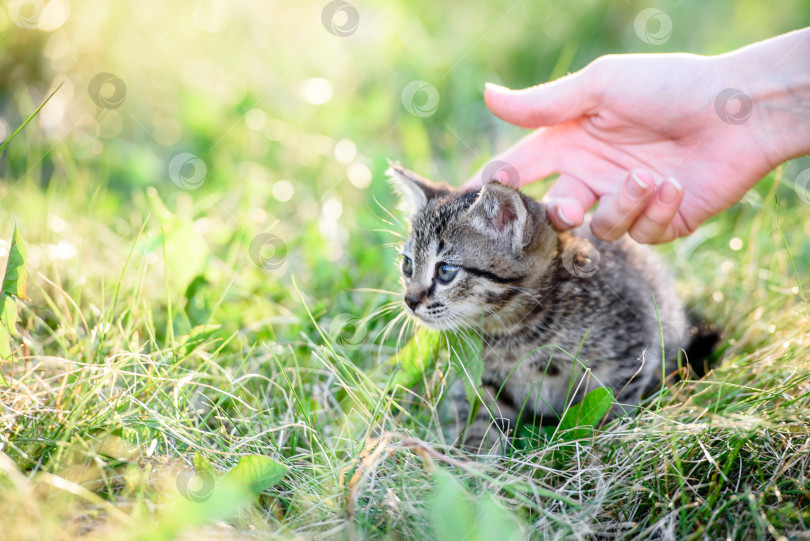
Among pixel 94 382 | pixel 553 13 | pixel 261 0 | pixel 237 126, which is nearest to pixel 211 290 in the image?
pixel 94 382

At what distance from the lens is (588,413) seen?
6.05ft

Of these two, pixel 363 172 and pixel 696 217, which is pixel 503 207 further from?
pixel 363 172

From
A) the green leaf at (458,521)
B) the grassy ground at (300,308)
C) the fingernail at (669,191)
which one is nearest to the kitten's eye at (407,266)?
the grassy ground at (300,308)

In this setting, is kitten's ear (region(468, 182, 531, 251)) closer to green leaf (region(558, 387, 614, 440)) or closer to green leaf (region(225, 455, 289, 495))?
green leaf (region(558, 387, 614, 440))

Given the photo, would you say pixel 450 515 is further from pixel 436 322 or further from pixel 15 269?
pixel 15 269

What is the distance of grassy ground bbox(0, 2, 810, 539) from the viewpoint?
1.56 meters

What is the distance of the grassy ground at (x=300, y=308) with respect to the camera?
1564mm

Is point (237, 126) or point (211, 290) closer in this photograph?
point (211, 290)

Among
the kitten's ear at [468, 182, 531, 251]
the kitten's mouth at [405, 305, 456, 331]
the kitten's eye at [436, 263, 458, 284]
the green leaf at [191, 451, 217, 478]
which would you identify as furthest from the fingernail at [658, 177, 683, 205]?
the green leaf at [191, 451, 217, 478]

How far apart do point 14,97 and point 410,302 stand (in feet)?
12.0

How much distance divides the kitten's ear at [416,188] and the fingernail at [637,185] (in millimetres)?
738

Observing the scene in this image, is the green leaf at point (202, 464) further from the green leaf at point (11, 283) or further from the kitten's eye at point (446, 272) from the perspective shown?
the kitten's eye at point (446, 272)

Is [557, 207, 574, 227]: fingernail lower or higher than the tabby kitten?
higher

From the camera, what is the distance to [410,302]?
2.15 m
